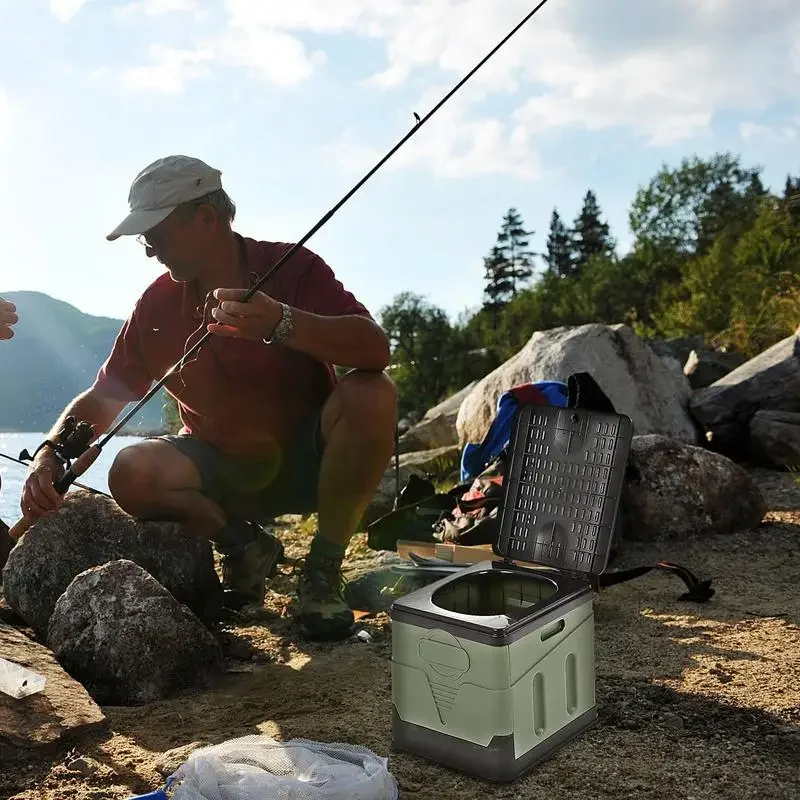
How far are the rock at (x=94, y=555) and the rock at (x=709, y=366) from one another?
288 inches

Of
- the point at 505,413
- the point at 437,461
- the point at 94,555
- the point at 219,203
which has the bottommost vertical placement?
the point at 94,555

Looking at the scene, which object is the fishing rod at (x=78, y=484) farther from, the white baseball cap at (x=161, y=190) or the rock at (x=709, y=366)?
the rock at (x=709, y=366)

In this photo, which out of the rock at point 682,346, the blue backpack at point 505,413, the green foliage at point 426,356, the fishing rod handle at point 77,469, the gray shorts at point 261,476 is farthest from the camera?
the green foliage at point 426,356

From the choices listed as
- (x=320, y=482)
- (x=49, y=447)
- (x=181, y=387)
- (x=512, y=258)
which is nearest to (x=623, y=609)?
(x=320, y=482)

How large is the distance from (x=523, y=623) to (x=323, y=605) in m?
1.37

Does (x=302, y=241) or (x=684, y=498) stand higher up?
(x=302, y=241)

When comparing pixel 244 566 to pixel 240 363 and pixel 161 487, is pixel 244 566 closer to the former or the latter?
pixel 161 487

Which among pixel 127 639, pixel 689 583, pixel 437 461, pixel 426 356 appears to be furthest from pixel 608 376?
pixel 426 356

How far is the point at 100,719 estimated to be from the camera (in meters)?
2.29

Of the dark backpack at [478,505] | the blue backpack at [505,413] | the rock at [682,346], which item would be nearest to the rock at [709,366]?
the rock at [682,346]

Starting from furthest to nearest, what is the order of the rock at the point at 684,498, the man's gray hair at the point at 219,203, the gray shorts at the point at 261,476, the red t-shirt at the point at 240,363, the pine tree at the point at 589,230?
the pine tree at the point at 589,230 < the rock at the point at 684,498 < the gray shorts at the point at 261,476 < the red t-shirt at the point at 240,363 < the man's gray hair at the point at 219,203

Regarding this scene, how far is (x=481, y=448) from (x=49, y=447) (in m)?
2.50

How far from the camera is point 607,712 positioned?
2.33 metres

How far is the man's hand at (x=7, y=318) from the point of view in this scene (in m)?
2.75
